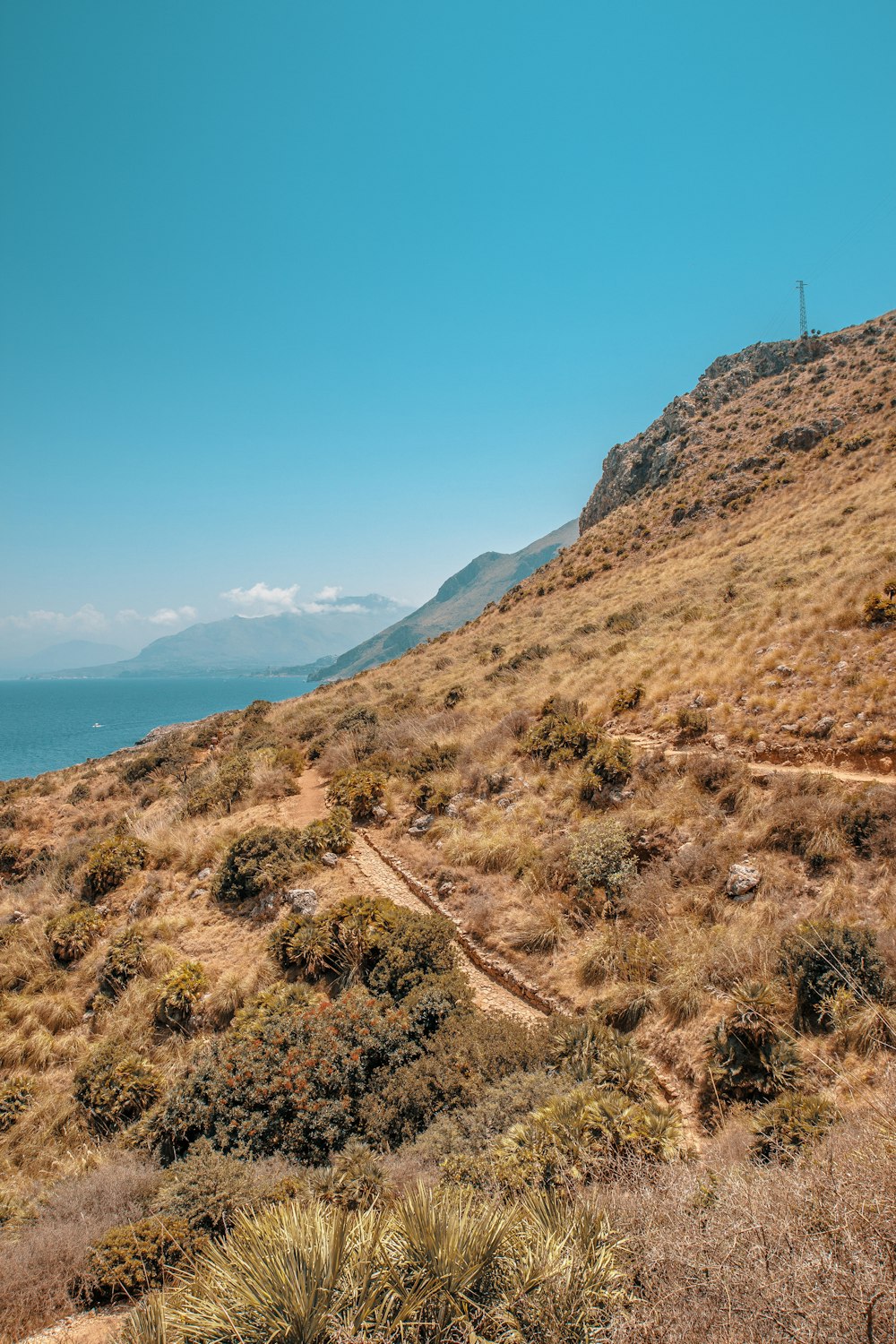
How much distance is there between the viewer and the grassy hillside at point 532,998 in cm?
290

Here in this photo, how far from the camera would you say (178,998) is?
824cm

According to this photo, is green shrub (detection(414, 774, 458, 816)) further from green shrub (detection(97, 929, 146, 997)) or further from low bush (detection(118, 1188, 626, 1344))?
low bush (detection(118, 1188, 626, 1344))

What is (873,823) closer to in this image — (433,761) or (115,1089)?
(433,761)

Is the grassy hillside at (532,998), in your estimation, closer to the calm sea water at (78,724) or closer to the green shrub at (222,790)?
the green shrub at (222,790)

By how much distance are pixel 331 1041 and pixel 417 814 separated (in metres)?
5.95

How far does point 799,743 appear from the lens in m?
9.65

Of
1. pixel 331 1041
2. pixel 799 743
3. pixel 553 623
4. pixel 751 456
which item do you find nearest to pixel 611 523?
pixel 751 456

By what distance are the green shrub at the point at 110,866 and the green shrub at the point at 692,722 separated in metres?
12.5

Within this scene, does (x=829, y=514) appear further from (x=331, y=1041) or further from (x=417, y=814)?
(x=331, y=1041)

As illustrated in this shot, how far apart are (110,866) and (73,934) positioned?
1962 millimetres

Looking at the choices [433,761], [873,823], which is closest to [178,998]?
[433,761]

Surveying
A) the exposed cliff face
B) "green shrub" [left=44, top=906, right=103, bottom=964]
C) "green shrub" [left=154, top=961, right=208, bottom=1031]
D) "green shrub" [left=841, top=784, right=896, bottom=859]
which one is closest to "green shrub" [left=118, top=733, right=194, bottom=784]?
"green shrub" [left=44, top=906, right=103, bottom=964]

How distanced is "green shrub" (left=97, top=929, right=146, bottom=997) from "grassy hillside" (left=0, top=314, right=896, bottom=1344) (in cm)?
6

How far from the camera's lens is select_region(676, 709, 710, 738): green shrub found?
36.6 ft
